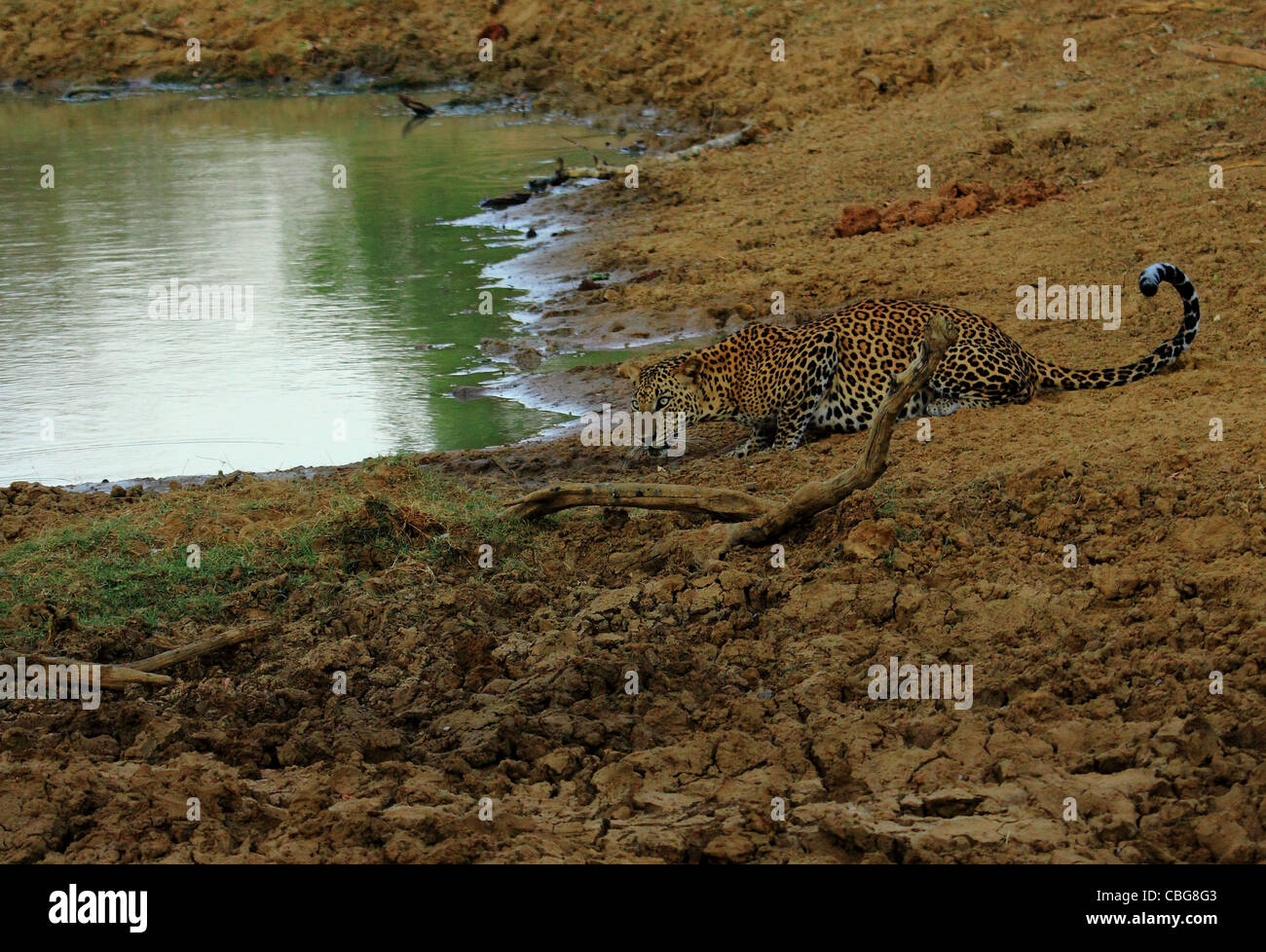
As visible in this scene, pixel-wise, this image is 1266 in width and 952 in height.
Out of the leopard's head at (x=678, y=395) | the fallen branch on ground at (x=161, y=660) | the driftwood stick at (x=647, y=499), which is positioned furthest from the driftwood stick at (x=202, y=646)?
the leopard's head at (x=678, y=395)

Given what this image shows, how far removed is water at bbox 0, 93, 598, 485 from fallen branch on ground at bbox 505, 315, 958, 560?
3581mm

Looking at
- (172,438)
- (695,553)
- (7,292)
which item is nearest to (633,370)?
(172,438)

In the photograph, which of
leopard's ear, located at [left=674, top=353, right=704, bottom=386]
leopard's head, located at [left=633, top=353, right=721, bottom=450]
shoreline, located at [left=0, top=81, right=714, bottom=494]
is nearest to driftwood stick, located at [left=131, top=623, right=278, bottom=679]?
shoreline, located at [left=0, top=81, right=714, bottom=494]

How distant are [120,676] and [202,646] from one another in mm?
389

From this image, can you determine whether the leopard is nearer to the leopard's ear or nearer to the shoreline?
the leopard's ear

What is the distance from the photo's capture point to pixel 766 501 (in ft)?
23.0

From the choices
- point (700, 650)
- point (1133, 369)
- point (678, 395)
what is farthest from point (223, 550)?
point (1133, 369)

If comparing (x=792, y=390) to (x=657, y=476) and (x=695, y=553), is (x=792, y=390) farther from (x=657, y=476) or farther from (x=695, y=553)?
(x=695, y=553)

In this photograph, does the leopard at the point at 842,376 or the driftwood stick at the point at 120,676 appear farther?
the leopard at the point at 842,376

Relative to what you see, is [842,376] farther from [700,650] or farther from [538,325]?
[538,325]

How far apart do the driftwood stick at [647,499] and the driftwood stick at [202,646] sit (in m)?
1.70

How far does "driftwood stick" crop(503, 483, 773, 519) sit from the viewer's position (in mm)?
7086

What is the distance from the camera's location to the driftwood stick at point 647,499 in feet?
23.2

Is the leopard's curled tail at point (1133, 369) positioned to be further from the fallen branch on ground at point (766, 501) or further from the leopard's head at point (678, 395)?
the fallen branch on ground at point (766, 501)
